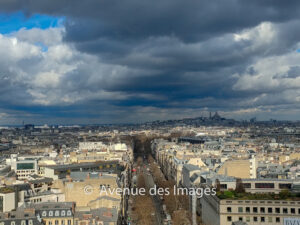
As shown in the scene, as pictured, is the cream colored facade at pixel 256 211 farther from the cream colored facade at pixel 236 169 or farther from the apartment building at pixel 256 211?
the cream colored facade at pixel 236 169

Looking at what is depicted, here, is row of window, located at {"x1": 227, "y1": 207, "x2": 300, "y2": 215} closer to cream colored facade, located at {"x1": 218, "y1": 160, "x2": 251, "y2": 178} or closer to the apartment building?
the apartment building

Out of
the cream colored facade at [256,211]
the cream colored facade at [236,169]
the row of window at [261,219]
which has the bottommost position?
the row of window at [261,219]

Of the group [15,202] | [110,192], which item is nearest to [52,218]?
[15,202]

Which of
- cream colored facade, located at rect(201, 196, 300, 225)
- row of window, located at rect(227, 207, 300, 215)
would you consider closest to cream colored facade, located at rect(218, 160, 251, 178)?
cream colored facade, located at rect(201, 196, 300, 225)

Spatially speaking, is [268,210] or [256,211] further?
[256,211]

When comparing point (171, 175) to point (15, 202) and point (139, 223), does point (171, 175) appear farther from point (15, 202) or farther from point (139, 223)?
point (15, 202)

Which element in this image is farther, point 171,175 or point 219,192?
point 171,175

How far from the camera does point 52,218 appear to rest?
58125 millimetres

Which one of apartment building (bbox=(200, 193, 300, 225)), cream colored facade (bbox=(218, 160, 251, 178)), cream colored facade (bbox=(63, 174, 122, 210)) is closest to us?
apartment building (bbox=(200, 193, 300, 225))

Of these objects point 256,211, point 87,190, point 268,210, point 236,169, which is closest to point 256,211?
point 256,211

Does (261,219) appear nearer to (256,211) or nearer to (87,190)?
(256,211)

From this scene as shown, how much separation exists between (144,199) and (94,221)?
137ft

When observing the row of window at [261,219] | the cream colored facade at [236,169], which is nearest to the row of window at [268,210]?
the row of window at [261,219]

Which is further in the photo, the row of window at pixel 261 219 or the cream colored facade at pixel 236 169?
the cream colored facade at pixel 236 169
